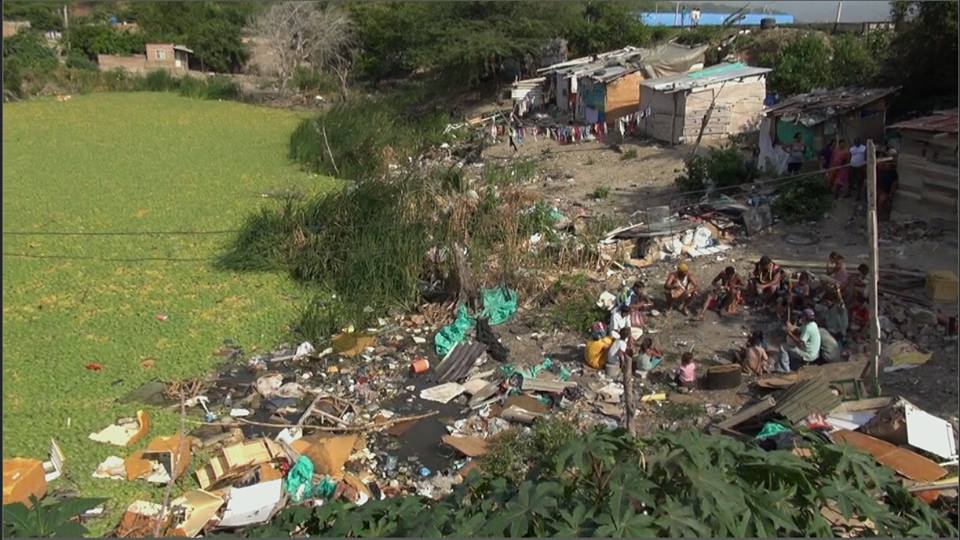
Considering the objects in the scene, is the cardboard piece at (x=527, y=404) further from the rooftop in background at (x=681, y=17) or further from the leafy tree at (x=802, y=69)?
the rooftop in background at (x=681, y=17)

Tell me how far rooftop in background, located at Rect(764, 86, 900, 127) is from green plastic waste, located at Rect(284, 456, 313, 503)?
9.78 metres

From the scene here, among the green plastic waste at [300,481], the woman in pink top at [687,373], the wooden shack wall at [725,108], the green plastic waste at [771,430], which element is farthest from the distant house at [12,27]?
the green plastic waste at [771,430]

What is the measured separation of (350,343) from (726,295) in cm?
415

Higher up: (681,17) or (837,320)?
(681,17)

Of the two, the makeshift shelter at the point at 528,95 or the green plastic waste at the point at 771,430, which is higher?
the makeshift shelter at the point at 528,95

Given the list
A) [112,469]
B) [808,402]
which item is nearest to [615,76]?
[808,402]

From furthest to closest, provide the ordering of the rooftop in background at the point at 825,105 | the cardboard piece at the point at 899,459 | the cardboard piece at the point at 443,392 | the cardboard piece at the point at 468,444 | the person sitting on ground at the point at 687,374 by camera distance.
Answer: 1. the rooftop in background at the point at 825,105
2. the cardboard piece at the point at 443,392
3. the person sitting on ground at the point at 687,374
4. the cardboard piece at the point at 468,444
5. the cardboard piece at the point at 899,459

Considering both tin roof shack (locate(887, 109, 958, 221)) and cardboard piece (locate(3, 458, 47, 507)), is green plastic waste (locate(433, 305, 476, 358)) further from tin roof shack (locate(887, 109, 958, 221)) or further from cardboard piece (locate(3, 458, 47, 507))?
tin roof shack (locate(887, 109, 958, 221))

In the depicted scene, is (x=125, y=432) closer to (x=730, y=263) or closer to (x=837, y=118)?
(x=730, y=263)

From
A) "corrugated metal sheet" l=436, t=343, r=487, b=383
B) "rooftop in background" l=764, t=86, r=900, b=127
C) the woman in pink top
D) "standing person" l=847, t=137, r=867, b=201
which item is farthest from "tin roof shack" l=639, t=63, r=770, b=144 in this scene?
the woman in pink top

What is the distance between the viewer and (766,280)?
29.1ft

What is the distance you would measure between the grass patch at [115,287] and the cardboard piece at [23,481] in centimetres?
25

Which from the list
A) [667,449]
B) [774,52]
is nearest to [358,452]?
[667,449]

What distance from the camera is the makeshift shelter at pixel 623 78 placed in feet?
63.0
